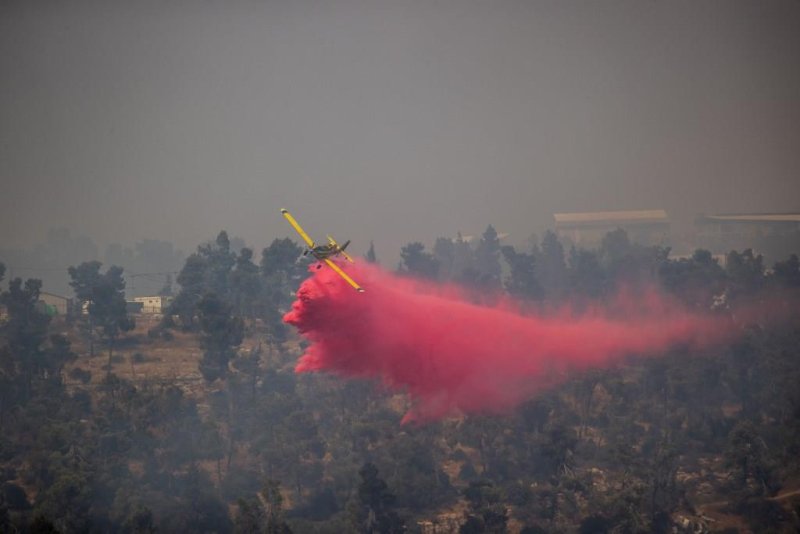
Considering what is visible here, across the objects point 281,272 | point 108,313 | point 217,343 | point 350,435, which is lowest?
point 350,435

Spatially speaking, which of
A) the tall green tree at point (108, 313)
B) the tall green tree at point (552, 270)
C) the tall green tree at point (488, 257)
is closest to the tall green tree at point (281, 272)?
the tall green tree at point (108, 313)

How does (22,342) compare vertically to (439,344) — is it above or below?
below

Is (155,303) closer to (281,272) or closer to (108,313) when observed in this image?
(281,272)

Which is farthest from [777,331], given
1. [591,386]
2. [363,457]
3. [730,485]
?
[363,457]

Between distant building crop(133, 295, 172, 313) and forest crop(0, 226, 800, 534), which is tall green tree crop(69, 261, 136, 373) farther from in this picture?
distant building crop(133, 295, 172, 313)

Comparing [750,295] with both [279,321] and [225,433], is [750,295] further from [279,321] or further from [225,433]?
[225,433]

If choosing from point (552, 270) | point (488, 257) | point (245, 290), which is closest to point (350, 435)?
point (245, 290)
